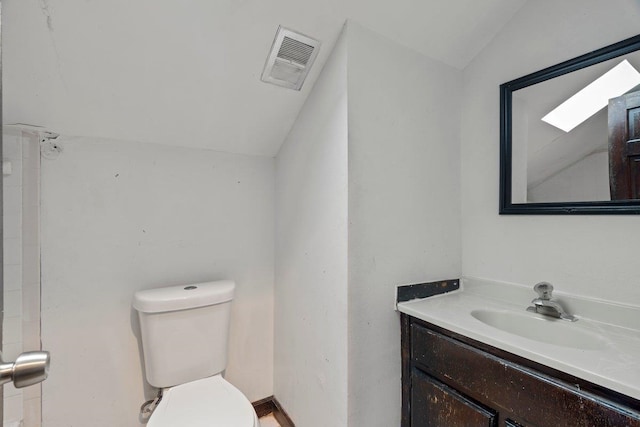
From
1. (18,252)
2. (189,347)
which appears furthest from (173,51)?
(189,347)

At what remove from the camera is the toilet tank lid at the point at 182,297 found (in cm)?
129

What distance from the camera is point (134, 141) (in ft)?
4.76

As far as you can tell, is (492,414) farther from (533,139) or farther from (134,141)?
(134,141)

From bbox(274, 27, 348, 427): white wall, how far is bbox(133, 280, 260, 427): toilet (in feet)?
1.05

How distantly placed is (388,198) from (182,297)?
98cm

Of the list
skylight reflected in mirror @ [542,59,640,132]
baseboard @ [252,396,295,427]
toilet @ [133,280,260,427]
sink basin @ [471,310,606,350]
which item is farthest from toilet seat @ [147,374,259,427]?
skylight reflected in mirror @ [542,59,640,132]

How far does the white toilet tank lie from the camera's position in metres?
1.31

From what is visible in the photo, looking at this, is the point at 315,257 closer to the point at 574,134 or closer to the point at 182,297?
the point at 182,297

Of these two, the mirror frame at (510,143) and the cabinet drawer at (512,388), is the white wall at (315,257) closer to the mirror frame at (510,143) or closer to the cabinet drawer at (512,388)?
the cabinet drawer at (512,388)

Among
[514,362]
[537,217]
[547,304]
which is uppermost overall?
[537,217]

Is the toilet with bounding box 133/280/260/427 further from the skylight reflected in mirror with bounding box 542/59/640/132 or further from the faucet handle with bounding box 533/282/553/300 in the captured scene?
the skylight reflected in mirror with bounding box 542/59/640/132

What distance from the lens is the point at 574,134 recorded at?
48.2 inches

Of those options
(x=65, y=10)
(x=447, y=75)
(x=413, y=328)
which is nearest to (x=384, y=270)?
(x=413, y=328)

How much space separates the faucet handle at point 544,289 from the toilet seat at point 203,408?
3.81 feet
